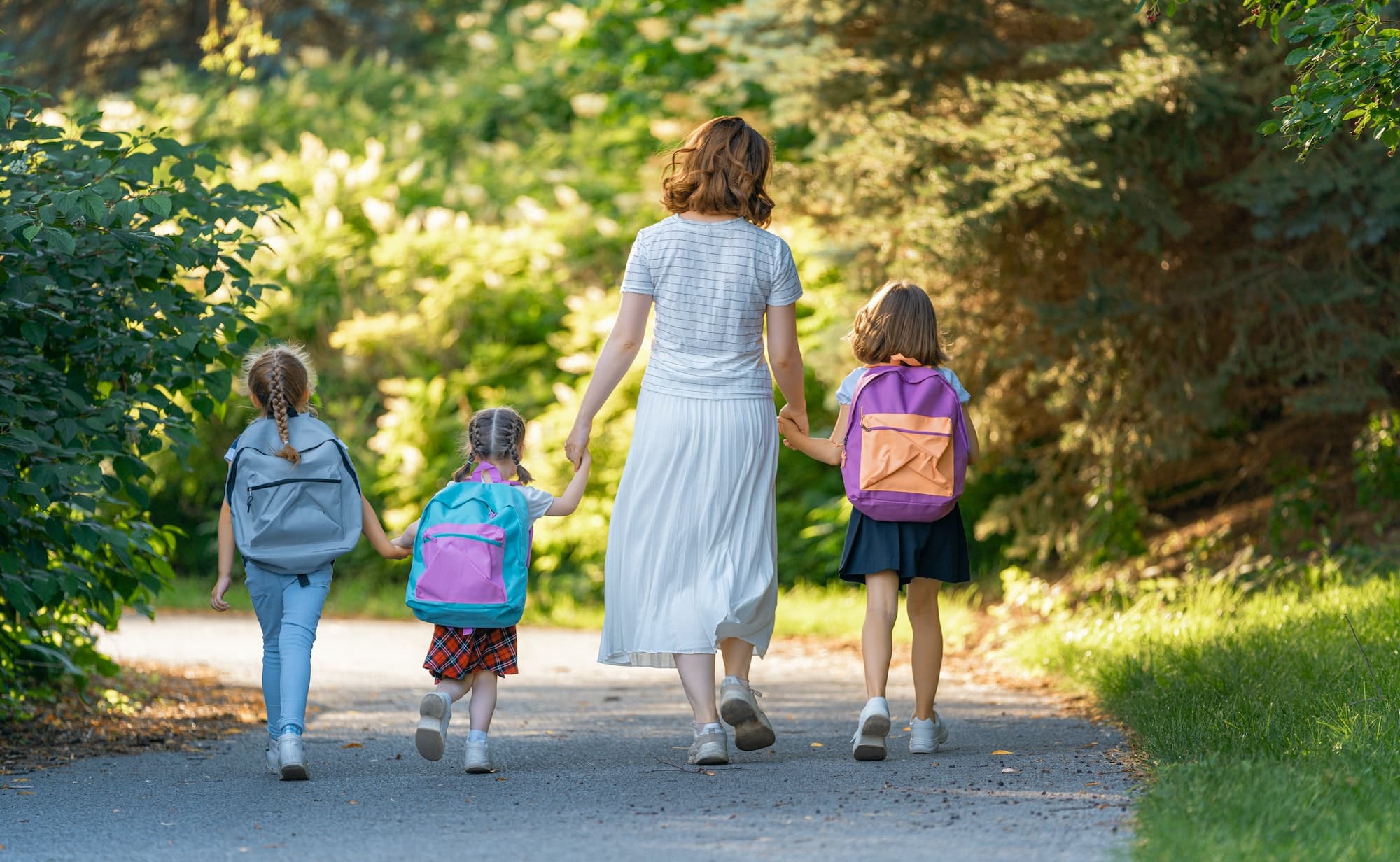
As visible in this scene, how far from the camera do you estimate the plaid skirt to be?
4.72 m

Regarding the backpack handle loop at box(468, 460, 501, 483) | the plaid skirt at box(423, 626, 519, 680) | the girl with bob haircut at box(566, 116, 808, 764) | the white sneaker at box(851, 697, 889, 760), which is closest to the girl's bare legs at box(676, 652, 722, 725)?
the girl with bob haircut at box(566, 116, 808, 764)

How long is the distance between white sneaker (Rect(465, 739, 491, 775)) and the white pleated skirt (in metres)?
0.47

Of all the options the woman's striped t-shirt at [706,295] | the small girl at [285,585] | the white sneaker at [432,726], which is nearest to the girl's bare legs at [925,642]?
the woman's striped t-shirt at [706,295]

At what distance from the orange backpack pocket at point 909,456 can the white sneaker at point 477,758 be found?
146 cm

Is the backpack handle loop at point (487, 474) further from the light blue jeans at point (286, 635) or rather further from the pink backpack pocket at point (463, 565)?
the light blue jeans at point (286, 635)

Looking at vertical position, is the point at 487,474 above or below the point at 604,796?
above

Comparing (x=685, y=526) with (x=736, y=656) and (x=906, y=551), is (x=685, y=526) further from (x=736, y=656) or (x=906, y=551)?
(x=906, y=551)

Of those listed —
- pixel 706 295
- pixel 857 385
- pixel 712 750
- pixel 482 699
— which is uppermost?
pixel 706 295

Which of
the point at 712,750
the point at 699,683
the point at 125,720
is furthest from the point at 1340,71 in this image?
the point at 125,720

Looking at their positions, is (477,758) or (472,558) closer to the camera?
(472,558)

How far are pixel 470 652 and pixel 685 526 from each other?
79cm

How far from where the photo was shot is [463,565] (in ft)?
15.1

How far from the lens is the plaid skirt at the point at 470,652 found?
15.5ft

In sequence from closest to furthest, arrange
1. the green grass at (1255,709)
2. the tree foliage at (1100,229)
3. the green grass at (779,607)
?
1. the green grass at (1255,709)
2. the tree foliage at (1100,229)
3. the green grass at (779,607)
